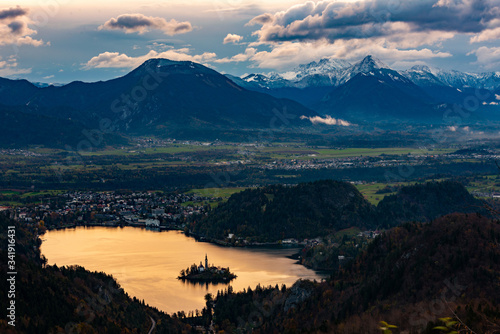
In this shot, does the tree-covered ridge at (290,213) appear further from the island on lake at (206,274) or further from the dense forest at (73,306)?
the dense forest at (73,306)

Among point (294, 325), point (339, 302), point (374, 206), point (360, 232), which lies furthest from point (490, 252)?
point (374, 206)

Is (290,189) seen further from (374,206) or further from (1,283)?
(1,283)

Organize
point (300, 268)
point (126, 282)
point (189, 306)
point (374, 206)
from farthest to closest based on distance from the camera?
point (374, 206) → point (300, 268) → point (126, 282) → point (189, 306)

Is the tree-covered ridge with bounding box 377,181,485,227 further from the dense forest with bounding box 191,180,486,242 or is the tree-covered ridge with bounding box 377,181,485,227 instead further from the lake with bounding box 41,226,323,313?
the lake with bounding box 41,226,323,313

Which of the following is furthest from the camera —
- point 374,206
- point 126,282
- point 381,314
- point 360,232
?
point 374,206

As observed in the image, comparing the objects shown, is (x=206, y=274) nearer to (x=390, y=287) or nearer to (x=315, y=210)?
(x=390, y=287)

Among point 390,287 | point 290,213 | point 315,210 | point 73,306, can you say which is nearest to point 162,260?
point 73,306
